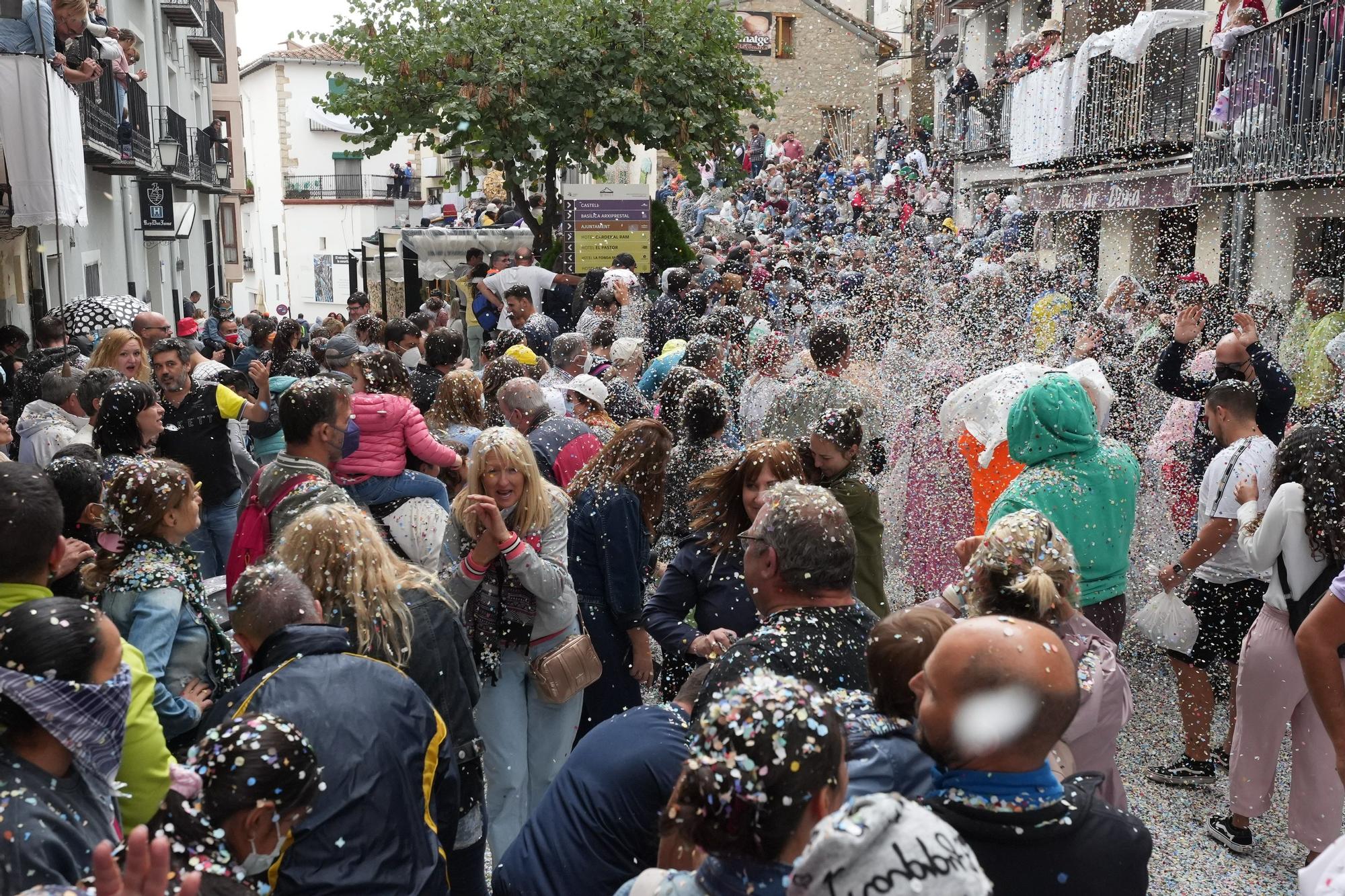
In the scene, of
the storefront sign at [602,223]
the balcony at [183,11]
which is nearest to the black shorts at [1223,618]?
the storefront sign at [602,223]

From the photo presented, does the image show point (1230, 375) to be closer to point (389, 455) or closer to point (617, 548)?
point (617, 548)

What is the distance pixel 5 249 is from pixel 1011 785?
1225 cm

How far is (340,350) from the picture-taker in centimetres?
865

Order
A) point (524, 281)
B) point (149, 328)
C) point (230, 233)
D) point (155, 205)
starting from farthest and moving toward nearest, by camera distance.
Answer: point (230, 233) < point (155, 205) < point (524, 281) < point (149, 328)

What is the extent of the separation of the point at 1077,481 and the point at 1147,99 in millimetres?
12920

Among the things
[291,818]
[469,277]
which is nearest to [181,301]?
[469,277]

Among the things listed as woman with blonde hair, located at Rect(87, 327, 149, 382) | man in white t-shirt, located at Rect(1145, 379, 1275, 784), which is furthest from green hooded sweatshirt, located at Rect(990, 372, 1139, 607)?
woman with blonde hair, located at Rect(87, 327, 149, 382)

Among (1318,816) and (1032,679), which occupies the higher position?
(1032,679)

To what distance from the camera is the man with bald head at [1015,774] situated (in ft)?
7.00

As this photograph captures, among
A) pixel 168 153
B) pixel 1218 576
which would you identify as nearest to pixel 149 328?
pixel 1218 576

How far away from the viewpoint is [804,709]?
2023 millimetres

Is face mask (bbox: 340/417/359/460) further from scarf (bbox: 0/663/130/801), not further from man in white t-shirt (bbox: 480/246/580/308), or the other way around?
man in white t-shirt (bbox: 480/246/580/308)

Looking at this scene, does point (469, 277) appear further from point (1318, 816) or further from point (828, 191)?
point (828, 191)

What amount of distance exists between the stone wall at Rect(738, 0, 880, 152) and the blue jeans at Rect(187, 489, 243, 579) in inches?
1539
